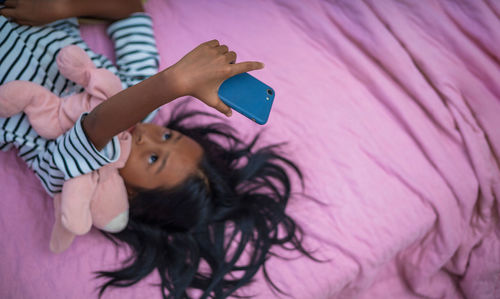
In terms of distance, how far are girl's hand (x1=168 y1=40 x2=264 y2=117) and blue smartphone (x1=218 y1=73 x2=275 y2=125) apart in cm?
1

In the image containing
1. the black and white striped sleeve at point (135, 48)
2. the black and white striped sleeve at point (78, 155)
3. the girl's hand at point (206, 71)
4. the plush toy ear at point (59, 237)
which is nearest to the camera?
the girl's hand at point (206, 71)

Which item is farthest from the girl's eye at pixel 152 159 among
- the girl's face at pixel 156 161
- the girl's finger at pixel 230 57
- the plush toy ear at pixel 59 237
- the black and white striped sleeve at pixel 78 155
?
the girl's finger at pixel 230 57

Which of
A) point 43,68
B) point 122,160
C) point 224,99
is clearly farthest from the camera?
point 43,68

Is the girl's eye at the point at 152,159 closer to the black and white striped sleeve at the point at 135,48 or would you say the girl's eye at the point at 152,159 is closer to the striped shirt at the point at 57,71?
the striped shirt at the point at 57,71

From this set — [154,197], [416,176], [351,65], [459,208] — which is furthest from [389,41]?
[154,197]

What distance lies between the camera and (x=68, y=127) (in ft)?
2.66

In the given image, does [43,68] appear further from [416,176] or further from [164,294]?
[416,176]

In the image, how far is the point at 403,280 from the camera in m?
1.00

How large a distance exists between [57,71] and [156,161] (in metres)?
0.36

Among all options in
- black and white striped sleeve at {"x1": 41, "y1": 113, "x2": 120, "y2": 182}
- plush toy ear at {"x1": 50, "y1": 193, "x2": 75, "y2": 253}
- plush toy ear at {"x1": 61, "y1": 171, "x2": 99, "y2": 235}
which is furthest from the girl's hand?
plush toy ear at {"x1": 50, "y1": 193, "x2": 75, "y2": 253}

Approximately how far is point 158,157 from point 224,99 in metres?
0.29

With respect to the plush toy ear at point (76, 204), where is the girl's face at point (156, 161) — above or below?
above

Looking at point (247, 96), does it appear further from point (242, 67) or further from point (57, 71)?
point (57, 71)

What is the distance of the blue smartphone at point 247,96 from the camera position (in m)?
0.58
